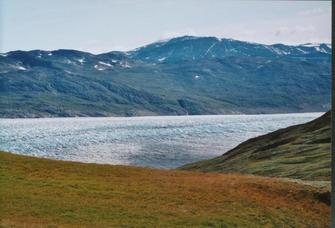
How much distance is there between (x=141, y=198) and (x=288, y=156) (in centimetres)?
7346

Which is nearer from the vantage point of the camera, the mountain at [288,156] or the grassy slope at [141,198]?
the grassy slope at [141,198]

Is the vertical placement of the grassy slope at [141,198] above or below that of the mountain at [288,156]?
above

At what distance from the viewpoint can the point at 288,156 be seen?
118 m

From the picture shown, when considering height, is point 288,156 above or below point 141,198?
below

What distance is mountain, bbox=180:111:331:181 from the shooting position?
9312 centimetres

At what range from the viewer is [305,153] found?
11562cm

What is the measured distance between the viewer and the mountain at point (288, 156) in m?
93.1

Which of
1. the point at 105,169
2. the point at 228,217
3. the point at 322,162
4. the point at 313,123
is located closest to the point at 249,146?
the point at 313,123

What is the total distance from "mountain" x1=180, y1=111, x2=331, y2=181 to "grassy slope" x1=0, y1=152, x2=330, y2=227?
26198 millimetres

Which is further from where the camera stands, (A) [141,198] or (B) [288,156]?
(B) [288,156]

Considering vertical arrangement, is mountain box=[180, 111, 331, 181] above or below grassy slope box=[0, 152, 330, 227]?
below

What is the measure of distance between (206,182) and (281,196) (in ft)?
26.5

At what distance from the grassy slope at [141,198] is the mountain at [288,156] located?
2620 centimetres

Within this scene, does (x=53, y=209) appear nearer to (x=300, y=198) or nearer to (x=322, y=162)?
(x=300, y=198)
